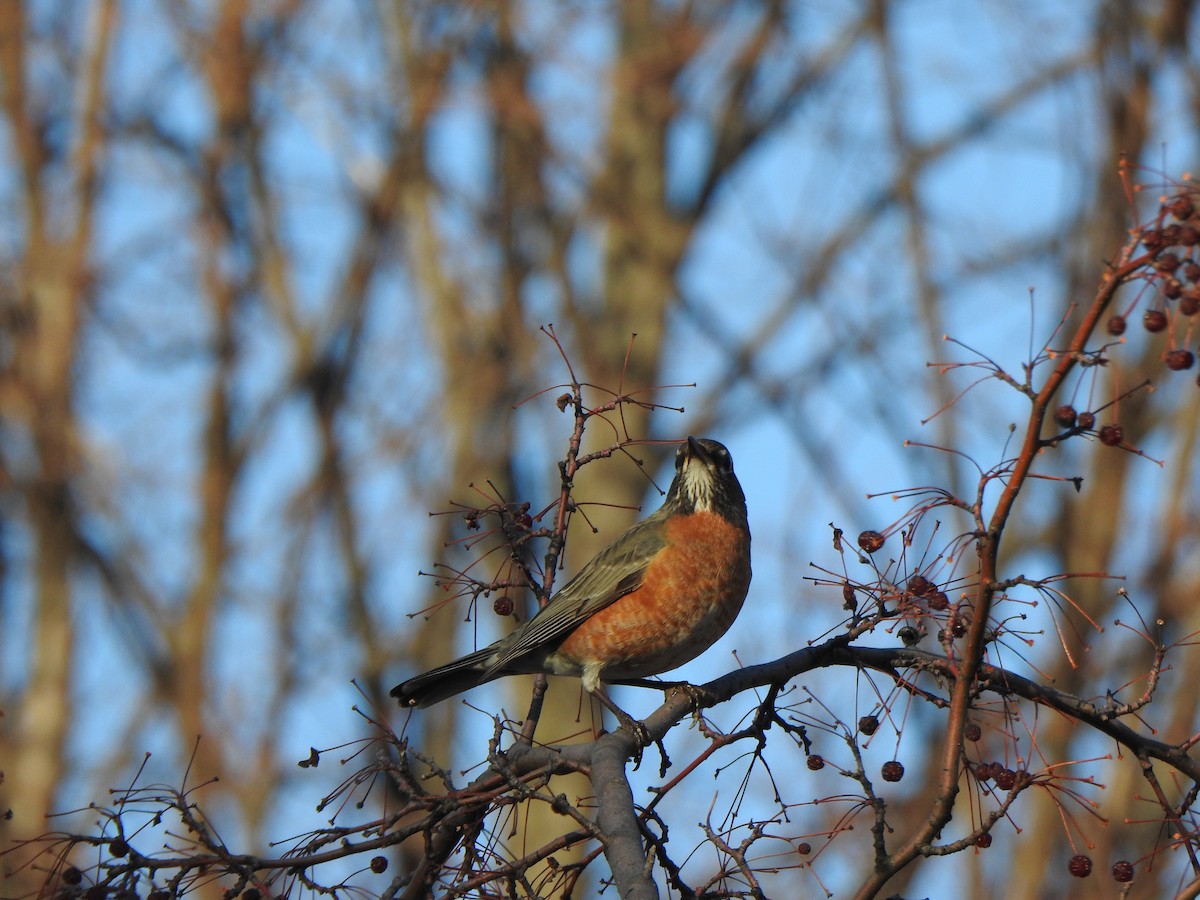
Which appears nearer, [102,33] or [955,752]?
[955,752]

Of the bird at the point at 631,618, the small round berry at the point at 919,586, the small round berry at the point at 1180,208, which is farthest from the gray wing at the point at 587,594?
the small round berry at the point at 1180,208

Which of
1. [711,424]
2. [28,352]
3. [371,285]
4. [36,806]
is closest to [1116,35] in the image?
[711,424]

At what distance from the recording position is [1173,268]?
126 inches


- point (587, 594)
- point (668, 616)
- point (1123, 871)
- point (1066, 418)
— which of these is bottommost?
point (1123, 871)

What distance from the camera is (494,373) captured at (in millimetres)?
15602

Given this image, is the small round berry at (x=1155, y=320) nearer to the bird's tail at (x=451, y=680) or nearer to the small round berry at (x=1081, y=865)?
the small round berry at (x=1081, y=865)

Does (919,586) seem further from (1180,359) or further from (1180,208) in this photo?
(1180,208)

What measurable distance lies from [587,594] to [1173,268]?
3.81 metres

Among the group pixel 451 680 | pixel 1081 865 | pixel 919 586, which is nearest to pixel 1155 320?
pixel 919 586

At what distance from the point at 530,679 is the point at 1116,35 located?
8726 mm

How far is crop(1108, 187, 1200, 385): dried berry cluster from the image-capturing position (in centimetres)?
319

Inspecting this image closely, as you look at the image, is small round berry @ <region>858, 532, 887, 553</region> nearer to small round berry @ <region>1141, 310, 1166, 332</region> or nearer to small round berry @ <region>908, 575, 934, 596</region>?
small round berry @ <region>908, 575, 934, 596</region>

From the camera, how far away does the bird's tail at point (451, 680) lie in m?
6.31

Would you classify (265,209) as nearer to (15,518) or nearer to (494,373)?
(494,373)
